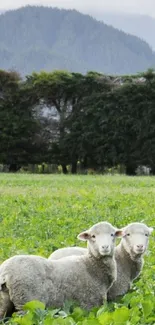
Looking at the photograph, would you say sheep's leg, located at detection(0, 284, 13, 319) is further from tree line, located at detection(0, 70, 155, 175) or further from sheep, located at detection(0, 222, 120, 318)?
tree line, located at detection(0, 70, 155, 175)

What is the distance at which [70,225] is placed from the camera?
43.5 ft

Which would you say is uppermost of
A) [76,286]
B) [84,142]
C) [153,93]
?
[153,93]

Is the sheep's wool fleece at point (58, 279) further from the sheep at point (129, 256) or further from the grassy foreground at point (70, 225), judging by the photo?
the sheep at point (129, 256)

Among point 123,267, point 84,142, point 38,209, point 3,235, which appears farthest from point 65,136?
point 123,267

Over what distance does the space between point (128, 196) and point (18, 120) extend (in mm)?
32182

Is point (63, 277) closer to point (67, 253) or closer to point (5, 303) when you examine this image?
point (5, 303)

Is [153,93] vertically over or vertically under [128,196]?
over

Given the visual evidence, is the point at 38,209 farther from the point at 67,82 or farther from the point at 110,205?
the point at 67,82

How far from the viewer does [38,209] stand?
16266mm

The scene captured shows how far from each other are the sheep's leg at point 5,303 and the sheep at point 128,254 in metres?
1.45

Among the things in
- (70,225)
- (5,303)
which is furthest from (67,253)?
(70,225)

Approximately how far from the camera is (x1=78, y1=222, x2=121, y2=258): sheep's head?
699 cm

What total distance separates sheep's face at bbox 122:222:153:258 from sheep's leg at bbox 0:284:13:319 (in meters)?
1.70

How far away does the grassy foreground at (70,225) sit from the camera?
19.1 feet
